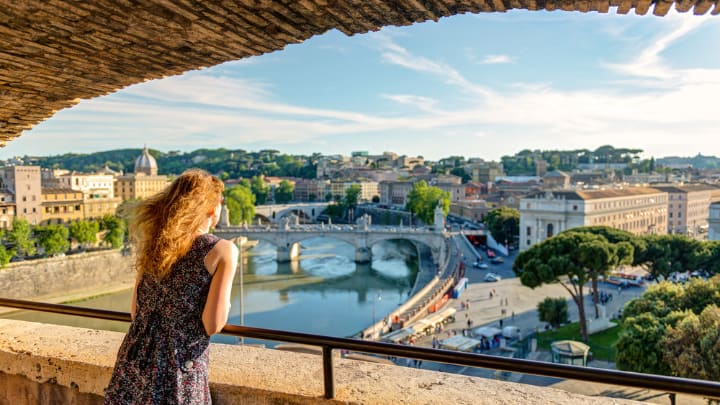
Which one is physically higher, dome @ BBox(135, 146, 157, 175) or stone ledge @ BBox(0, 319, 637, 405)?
dome @ BBox(135, 146, 157, 175)

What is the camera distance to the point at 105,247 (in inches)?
1231

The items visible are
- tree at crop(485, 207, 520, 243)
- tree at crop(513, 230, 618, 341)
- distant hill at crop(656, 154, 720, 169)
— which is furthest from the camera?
Result: distant hill at crop(656, 154, 720, 169)

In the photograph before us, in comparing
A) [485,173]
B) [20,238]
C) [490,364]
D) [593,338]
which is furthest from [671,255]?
[485,173]

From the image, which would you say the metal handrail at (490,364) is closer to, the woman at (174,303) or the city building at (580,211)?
the woman at (174,303)

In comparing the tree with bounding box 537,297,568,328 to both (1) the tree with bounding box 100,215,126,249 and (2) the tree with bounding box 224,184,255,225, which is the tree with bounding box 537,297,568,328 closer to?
(1) the tree with bounding box 100,215,126,249

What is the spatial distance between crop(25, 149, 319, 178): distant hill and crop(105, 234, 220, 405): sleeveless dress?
248ft

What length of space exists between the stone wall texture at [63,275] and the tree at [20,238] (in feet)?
8.28

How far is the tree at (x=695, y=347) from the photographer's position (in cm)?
828

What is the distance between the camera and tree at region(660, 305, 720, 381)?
27.2 feet

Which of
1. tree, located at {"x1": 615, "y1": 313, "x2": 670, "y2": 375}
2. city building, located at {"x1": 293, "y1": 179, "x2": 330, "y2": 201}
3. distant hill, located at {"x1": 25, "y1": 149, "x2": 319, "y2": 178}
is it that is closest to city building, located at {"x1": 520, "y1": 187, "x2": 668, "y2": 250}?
tree, located at {"x1": 615, "y1": 313, "x2": 670, "y2": 375}

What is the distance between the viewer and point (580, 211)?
96.5 feet

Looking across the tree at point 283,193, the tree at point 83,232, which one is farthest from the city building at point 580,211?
the tree at point 283,193

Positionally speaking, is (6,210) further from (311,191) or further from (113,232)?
(311,191)

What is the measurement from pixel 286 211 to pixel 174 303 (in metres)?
51.3
